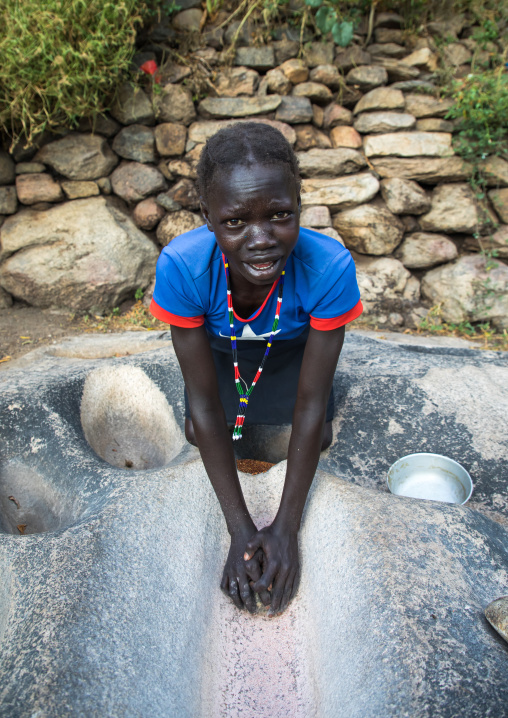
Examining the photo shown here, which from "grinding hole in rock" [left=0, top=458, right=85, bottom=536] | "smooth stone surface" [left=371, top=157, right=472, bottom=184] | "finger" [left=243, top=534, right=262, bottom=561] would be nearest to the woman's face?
"finger" [left=243, top=534, right=262, bottom=561]

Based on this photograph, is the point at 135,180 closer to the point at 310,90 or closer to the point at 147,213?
the point at 147,213

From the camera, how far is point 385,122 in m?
3.45

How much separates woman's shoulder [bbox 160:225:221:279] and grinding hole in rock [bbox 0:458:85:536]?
860 millimetres

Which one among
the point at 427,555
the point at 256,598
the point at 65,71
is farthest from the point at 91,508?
the point at 65,71

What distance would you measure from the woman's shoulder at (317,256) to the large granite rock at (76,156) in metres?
2.56

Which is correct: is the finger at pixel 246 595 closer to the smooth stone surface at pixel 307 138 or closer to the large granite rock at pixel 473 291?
the large granite rock at pixel 473 291

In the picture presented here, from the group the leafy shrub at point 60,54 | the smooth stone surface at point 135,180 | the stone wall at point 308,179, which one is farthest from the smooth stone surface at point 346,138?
the leafy shrub at point 60,54

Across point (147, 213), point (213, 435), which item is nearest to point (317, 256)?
point (213, 435)

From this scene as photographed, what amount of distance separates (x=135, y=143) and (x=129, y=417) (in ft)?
7.28

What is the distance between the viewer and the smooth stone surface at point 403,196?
11.4 feet

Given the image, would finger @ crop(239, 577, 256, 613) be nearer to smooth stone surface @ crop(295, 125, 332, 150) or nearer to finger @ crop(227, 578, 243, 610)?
finger @ crop(227, 578, 243, 610)

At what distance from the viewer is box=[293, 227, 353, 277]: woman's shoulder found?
1.30 m

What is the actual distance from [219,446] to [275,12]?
10.5 feet

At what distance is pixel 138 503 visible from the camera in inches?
52.2
